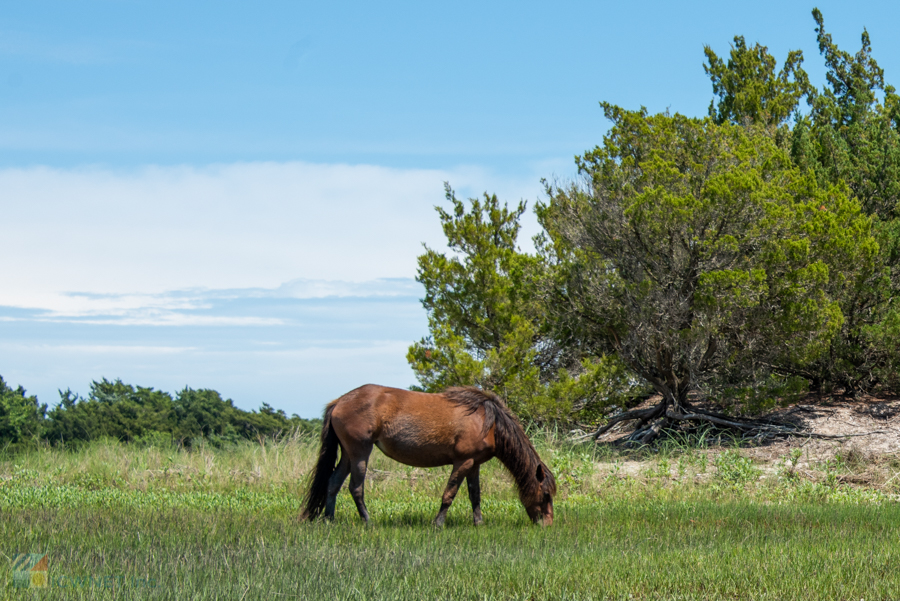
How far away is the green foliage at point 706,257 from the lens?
51.8 feet

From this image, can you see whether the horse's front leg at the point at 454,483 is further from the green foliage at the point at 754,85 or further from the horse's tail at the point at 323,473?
the green foliage at the point at 754,85

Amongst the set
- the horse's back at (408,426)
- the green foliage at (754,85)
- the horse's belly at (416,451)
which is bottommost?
the horse's belly at (416,451)

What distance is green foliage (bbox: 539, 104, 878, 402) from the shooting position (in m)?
15.8

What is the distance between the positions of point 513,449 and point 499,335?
39.2ft

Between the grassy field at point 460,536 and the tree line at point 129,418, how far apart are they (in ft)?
24.3

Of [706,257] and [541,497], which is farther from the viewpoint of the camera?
[706,257]

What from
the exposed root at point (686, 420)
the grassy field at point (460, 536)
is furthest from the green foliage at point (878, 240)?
the grassy field at point (460, 536)

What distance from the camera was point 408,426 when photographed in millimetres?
8570

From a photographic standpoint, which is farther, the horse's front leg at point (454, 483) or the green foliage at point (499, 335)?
the green foliage at point (499, 335)

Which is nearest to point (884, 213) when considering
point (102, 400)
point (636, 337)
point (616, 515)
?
point (636, 337)

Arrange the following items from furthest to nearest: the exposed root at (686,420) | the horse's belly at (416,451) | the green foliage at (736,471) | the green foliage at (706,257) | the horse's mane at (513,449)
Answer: the exposed root at (686,420)
the green foliage at (706,257)
the green foliage at (736,471)
the horse's mane at (513,449)
the horse's belly at (416,451)

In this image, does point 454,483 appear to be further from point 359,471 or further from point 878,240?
point 878,240

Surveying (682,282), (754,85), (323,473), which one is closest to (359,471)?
(323,473)

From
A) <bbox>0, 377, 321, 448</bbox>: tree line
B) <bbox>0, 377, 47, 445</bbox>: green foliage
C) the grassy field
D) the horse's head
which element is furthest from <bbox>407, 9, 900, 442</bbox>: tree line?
<bbox>0, 377, 47, 445</bbox>: green foliage
